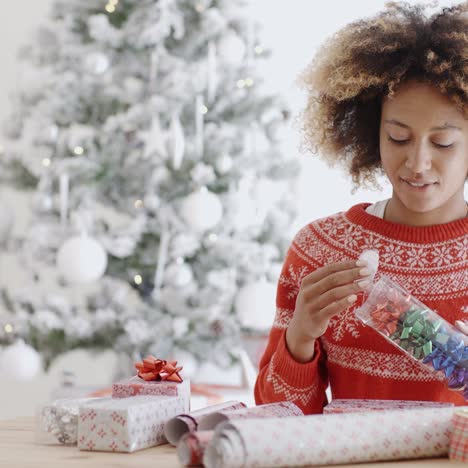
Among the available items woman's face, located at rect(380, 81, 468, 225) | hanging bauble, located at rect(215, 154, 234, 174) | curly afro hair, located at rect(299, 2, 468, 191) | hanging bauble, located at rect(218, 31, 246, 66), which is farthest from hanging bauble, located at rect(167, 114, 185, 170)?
woman's face, located at rect(380, 81, 468, 225)

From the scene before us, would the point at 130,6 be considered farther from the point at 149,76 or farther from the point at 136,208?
the point at 136,208

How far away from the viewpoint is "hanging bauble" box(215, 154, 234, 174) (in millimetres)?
3283

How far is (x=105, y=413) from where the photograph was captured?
1.00 m

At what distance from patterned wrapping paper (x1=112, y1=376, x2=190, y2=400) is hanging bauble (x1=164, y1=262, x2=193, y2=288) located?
2084 mm

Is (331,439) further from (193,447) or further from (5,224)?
(5,224)

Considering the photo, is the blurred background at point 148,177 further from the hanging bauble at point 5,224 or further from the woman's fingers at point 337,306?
the woman's fingers at point 337,306

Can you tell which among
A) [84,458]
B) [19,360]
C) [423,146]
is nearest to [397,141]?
[423,146]

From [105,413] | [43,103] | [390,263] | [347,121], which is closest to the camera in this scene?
[105,413]

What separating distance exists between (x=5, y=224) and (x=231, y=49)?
111 centimetres

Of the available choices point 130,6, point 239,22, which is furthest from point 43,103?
point 239,22

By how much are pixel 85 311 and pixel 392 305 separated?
96.1 inches

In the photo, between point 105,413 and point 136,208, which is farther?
point 136,208

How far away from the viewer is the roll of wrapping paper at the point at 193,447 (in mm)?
896

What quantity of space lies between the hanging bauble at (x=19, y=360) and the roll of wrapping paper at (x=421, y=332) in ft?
7.68
